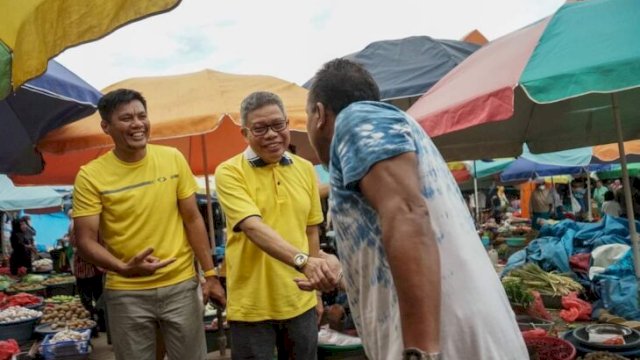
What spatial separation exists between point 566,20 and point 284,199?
8.80 ft

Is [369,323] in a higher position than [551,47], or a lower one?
lower

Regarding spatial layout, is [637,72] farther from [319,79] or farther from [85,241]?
[85,241]

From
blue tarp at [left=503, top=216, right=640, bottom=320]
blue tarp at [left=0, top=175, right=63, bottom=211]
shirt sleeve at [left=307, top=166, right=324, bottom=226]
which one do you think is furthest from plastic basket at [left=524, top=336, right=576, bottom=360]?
blue tarp at [left=0, top=175, right=63, bottom=211]

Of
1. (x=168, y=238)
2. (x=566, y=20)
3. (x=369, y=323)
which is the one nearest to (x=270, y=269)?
(x=168, y=238)

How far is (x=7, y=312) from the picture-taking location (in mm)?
6387

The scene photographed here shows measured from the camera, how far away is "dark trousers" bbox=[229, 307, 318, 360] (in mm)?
3059

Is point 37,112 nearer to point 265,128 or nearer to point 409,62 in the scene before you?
point 265,128

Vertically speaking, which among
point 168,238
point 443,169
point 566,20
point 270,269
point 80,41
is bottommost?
point 270,269

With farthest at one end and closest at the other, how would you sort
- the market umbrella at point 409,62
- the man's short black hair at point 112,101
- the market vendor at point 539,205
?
the market vendor at point 539,205 < the market umbrella at point 409,62 < the man's short black hair at point 112,101

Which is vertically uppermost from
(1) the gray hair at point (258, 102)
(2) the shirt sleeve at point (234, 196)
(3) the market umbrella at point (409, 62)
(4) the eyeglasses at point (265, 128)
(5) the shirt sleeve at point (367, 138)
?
(3) the market umbrella at point (409, 62)

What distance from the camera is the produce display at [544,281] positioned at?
6429 mm

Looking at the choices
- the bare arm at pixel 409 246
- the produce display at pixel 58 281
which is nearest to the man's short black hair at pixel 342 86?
the bare arm at pixel 409 246

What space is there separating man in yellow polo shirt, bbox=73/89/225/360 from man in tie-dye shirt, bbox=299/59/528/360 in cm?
173

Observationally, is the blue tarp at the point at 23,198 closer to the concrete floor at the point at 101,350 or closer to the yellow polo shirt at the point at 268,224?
the concrete floor at the point at 101,350
